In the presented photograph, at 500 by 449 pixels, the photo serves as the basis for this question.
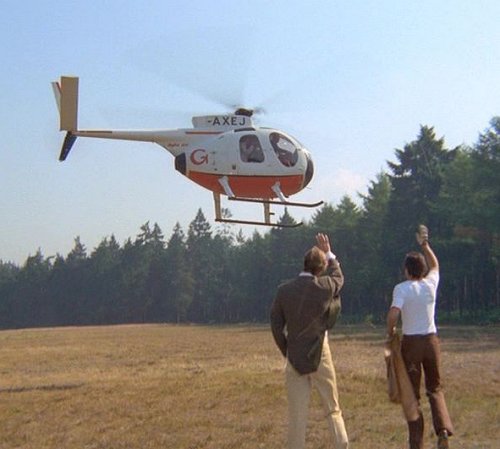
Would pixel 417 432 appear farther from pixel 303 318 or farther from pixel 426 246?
pixel 426 246

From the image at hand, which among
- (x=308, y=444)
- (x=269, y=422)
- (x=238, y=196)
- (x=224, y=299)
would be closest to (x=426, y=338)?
(x=308, y=444)

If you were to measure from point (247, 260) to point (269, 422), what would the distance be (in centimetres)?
9264

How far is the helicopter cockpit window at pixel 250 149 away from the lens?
16.8m

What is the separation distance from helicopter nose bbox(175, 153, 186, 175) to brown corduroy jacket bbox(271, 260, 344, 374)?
10.1m

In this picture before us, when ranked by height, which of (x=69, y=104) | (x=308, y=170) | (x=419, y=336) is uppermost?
(x=69, y=104)

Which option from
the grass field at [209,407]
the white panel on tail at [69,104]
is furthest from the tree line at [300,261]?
the white panel on tail at [69,104]

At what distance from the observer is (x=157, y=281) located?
123m

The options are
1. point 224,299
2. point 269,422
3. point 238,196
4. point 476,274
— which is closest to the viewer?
point 269,422

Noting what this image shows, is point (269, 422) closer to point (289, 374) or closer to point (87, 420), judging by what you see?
point (87, 420)

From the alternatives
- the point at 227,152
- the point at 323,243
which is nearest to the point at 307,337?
the point at 323,243

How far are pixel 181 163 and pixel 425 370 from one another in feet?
33.9

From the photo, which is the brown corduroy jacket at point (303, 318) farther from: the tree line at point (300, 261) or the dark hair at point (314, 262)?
the tree line at point (300, 261)

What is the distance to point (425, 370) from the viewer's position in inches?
292

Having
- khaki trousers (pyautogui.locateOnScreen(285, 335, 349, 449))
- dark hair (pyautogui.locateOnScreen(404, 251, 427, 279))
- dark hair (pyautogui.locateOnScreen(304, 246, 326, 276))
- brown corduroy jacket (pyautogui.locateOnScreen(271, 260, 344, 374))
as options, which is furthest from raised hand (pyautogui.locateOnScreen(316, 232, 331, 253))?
khaki trousers (pyautogui.locateOnScreen(285, 335, 349, 449))
